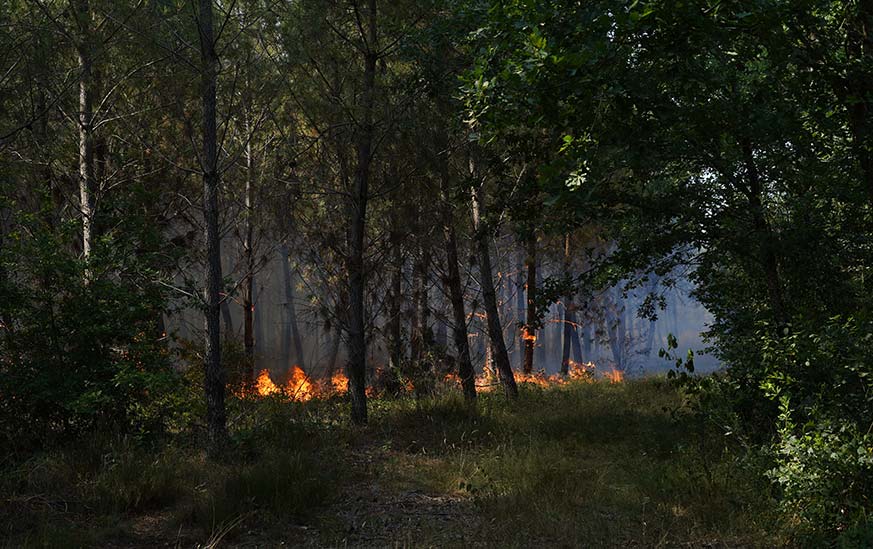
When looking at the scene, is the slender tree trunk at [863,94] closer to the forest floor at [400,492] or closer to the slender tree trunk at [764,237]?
the slender tree trunk at [764,237]

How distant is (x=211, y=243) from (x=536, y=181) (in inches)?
165

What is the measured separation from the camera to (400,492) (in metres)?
7.60

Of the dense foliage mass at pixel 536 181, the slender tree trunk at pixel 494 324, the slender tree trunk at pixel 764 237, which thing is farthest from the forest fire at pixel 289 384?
the slender tree trunk at pixel 764 237

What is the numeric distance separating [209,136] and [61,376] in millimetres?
3562

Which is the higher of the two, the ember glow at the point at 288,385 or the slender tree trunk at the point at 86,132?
the slender tree trunk at the point at 86,132

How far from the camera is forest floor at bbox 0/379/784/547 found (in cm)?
600

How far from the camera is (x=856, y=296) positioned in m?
7.98

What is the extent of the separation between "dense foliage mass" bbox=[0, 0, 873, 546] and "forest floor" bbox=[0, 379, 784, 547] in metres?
0.58

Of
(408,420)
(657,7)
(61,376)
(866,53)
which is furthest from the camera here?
(408,420)

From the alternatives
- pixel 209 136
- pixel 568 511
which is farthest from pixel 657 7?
pixel 209 136

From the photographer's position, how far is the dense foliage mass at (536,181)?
5.38 meters

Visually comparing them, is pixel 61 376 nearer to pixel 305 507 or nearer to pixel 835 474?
pixel 305 507

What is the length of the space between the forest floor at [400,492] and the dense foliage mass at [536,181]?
1.89 feet

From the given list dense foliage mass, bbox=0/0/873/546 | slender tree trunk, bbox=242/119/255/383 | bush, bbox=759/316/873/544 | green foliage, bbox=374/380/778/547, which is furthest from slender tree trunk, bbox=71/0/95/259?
bush, bbox=759/316/873/544
